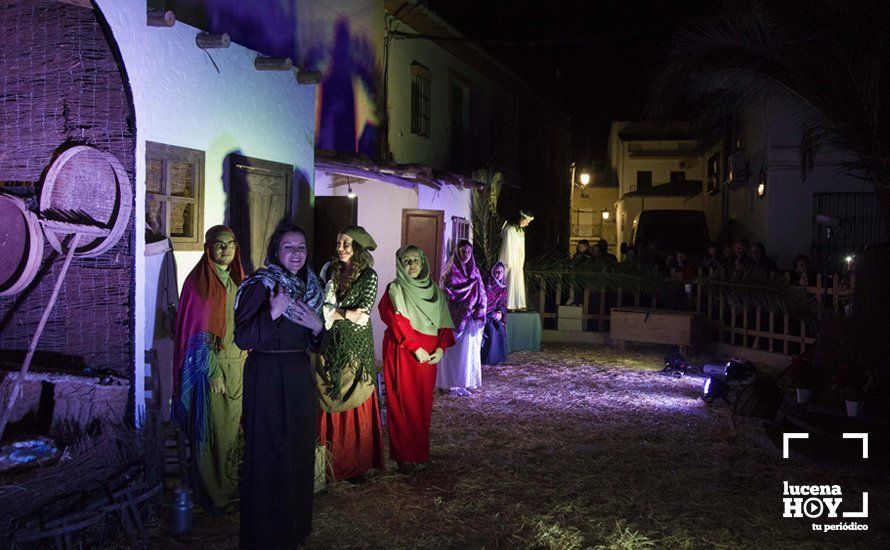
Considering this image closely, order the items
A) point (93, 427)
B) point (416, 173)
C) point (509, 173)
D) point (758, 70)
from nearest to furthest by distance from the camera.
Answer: point (93, 427) → point (758, 70) → point (416, 173) → point (509, 173)

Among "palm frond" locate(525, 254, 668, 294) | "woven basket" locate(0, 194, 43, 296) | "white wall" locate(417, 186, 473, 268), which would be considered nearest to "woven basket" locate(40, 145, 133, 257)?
"woven basket" locate(0, 194, 43, 296)

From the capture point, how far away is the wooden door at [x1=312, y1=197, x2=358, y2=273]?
9.18 meters

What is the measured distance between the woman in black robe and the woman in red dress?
190 centimetres

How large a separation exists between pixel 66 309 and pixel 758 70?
25.3 feet

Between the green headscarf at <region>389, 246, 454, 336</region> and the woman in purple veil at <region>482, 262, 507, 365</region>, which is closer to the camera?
the green headscarf at <region>389, 246, 454, 336</region>

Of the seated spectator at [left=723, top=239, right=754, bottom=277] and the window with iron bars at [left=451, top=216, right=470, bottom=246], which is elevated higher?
the window with iron bars at [left=451, top=216, right=470, bottom=246]

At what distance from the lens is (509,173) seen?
21438 millimetres

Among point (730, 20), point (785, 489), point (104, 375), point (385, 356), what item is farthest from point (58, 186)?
point (730, 20)

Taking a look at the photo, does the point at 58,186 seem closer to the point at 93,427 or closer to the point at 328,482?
the point at 93,427

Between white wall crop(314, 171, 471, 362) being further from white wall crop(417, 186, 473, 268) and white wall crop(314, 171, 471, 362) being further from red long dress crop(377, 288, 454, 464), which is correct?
red long dress crop(377, 288, 454, 464)

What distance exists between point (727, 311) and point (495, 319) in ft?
14.5

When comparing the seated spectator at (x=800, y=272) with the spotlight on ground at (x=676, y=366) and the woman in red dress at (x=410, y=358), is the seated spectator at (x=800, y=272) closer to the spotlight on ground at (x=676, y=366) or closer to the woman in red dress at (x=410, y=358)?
the spotlight on ground at (x=676, y=366)

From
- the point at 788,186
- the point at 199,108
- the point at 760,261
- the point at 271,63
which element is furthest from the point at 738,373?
the point at 788,186

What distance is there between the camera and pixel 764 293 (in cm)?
1220
